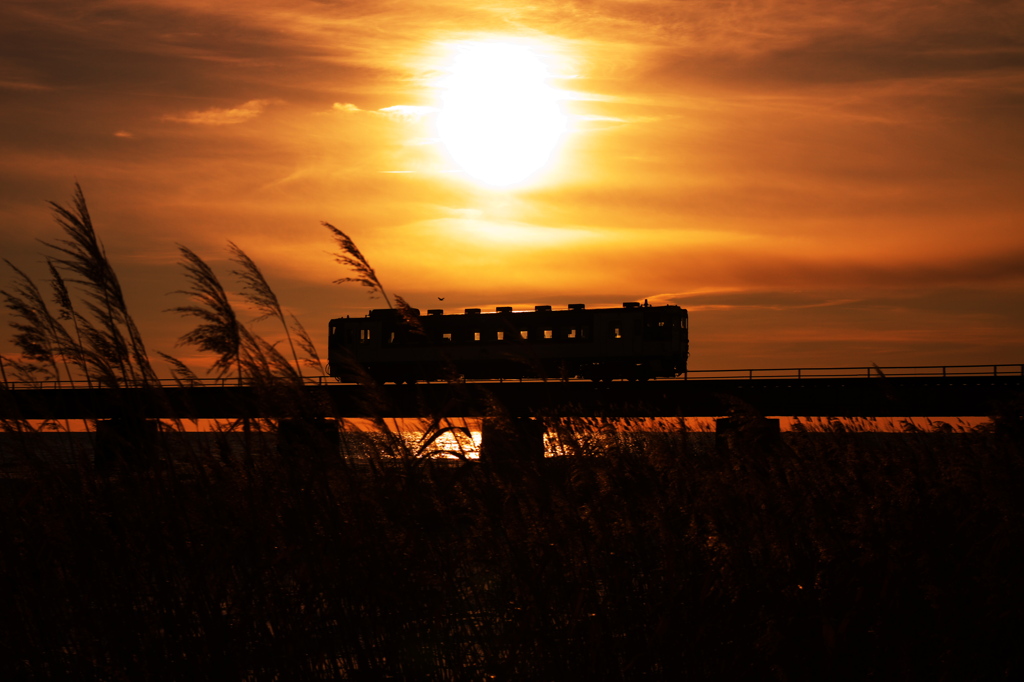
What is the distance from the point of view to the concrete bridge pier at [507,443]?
146 inches

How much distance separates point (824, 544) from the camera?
383 cm

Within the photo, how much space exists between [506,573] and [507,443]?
0.63 m

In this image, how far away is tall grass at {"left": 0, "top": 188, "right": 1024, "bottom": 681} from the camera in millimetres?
3539

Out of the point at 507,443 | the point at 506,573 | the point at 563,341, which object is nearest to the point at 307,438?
the point at 507,443

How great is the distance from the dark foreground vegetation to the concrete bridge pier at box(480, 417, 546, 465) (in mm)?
81

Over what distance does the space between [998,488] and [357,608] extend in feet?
9.38

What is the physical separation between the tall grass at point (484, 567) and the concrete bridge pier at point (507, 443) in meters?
0.08

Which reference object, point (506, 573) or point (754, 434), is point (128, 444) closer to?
point (506, 573)

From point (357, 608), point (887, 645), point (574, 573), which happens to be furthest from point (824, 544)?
point (357, 608)

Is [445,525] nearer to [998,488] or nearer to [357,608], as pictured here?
[357,608]

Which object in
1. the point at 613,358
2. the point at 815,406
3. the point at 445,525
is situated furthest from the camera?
the point at 613,358

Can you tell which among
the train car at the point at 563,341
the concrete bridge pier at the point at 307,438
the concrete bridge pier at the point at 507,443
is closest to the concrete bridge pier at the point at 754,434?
the concrete bridge pier at the point at 507,443

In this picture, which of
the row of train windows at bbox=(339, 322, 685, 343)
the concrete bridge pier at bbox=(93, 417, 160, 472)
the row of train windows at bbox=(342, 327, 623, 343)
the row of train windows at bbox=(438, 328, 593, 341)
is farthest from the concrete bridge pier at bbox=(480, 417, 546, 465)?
the row of train windows at bbox=(438, 328, 593, 341)

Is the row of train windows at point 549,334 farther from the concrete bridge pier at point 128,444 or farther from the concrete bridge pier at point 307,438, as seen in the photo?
the concrete bridge pier at point 307,438
